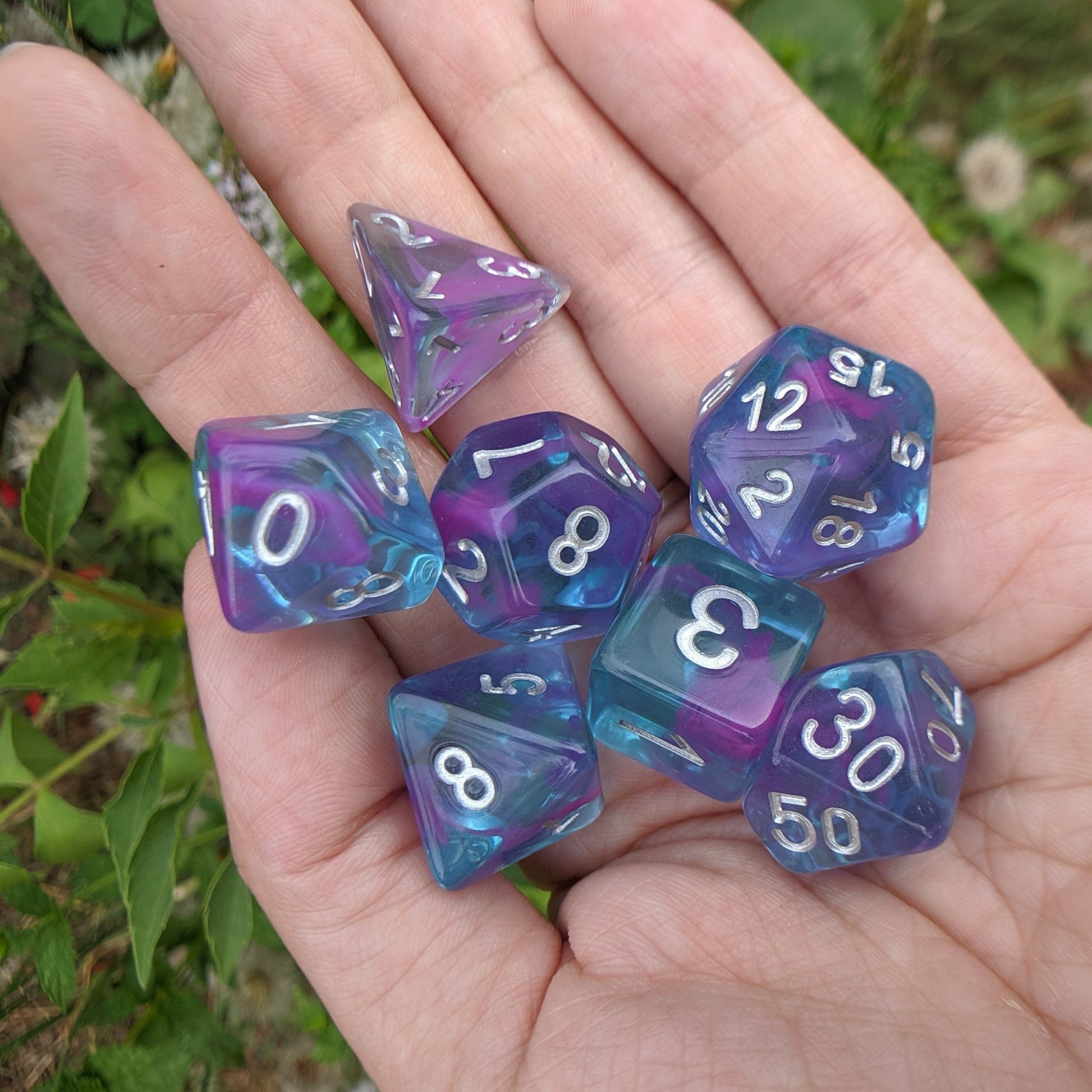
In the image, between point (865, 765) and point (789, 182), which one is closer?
point (865, 765)

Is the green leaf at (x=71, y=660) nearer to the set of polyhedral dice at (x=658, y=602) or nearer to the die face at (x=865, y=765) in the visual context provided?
the set of polyhedral dice at (x=658, y=602)

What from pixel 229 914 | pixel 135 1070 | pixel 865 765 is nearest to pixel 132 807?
pixel 229 914

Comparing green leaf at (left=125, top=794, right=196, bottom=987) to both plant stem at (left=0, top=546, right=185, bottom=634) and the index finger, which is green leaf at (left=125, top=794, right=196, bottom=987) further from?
the index finger

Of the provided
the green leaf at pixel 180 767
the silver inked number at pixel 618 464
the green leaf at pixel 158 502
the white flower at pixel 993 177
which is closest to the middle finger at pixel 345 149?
the silver inked number at pixel 618 464

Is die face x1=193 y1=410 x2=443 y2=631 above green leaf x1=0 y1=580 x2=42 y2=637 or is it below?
below

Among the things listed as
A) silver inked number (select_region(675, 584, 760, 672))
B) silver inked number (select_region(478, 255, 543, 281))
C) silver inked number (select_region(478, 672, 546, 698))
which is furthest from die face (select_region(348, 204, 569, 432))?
silver inked number (select_region(675, 584, 760, 672))

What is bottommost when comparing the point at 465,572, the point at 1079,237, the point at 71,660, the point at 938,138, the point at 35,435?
the point at 1079,237

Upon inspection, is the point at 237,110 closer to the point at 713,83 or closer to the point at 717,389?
the point at 713,83

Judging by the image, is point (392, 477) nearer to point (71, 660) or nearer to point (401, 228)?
point (401, 228)
